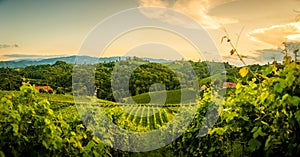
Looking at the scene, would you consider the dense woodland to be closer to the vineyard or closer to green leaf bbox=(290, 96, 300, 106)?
the vineyard

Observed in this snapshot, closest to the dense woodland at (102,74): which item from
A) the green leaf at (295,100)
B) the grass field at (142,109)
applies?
the grass field at (142,109)

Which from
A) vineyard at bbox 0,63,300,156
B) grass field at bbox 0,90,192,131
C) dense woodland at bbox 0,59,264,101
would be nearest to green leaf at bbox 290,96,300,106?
vineyard at bbox 0,63,300,156

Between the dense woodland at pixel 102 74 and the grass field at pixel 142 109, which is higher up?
the dense woodland at pixel 102 74

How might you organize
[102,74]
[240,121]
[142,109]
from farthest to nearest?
[102,74] → [142,109] → [240,121]

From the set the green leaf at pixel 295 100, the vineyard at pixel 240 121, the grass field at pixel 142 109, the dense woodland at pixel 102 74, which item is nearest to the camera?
the green leaf at pixel 295 100

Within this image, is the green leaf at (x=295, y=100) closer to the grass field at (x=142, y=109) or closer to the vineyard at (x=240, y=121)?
the vineyard at (x=240, y=121)

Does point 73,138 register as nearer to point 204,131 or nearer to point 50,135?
point 50,135

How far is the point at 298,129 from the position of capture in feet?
11.7

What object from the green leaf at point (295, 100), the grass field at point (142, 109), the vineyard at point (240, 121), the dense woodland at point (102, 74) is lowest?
the grass field at point (142, 109)

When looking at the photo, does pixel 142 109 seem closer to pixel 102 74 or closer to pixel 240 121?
pixel 102 74

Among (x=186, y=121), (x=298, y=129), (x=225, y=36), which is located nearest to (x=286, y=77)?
(x=298, y=129)

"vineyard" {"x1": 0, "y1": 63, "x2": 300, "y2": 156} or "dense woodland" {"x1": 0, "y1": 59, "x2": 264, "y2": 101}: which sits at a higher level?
"vineyard" {"x1": 0, "y1": 63, "x2": 300, "y2": 156}

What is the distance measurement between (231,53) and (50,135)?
90.0 inches

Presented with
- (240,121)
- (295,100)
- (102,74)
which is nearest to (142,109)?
(102,74)
